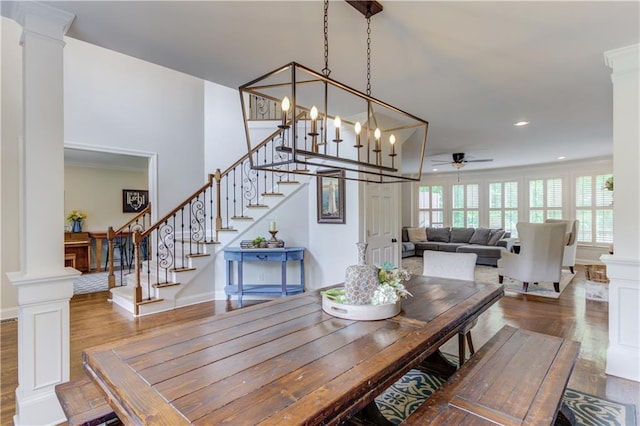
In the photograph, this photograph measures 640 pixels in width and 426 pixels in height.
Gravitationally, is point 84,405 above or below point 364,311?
below

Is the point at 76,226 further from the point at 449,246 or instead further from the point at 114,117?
the point at 449,246

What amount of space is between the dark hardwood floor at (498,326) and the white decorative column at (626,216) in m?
0.23

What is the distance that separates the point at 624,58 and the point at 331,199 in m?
3.16

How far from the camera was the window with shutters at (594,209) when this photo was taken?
743 centimetres

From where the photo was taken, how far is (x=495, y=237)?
8250mm

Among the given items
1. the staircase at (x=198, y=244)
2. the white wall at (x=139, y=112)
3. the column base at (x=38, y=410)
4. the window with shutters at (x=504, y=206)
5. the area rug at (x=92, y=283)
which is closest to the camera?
the column base at (x=38, y=410)

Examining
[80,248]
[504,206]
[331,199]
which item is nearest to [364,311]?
[331,199]

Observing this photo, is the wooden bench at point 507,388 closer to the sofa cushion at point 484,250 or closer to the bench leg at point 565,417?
the bench leg at point 565,417

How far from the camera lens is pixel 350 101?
3682 millimetres

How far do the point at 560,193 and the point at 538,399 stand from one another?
8504 millimetres

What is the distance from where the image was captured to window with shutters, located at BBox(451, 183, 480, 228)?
951cm

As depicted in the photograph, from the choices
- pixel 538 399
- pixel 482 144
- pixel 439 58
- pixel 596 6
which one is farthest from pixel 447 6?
pixel 482 144

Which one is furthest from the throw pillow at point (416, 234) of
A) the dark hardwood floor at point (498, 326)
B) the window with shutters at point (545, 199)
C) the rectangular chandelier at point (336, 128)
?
the dark hardwood floor at point (498, 326)

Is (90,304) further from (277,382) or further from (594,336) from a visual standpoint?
(594,336)
